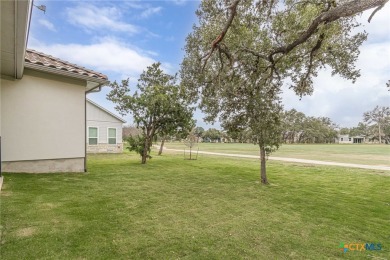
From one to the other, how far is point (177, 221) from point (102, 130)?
18555 mm

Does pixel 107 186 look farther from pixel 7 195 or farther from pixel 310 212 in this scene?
pixel 310 212

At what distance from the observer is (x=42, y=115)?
7.54 m

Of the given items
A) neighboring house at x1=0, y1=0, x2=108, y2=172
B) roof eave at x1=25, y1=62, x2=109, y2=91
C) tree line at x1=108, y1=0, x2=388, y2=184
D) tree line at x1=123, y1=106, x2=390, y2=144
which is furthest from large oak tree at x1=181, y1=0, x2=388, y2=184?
tree line at x1=123, y1=106, x2=390, y2=144

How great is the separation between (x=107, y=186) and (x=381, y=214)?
720cm

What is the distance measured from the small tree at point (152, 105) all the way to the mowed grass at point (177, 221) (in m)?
5.89

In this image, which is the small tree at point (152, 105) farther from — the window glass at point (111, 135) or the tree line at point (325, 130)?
the tree line at point (325, 130)

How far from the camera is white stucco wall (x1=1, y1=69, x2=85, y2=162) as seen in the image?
273 inches

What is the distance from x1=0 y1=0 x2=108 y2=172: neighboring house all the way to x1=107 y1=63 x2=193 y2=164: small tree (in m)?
3.94

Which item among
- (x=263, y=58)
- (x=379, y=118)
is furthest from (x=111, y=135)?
(x=379, y=118)

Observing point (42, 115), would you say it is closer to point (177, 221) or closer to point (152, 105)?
point (152, 105)

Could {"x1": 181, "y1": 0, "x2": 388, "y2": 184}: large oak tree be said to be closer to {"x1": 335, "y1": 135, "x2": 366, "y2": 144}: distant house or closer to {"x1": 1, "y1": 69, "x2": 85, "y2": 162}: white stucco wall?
{"x1": 1, "y1": 69, "x2": 85, "y2": 162}: white stucco wall

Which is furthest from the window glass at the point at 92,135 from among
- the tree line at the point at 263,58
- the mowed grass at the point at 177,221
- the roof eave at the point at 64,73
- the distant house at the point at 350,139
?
the distant house at the point at 350,139

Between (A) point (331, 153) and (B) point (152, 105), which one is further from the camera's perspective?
(A) point (331, 153)

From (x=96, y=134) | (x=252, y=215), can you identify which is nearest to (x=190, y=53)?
(x=252, y=215)
